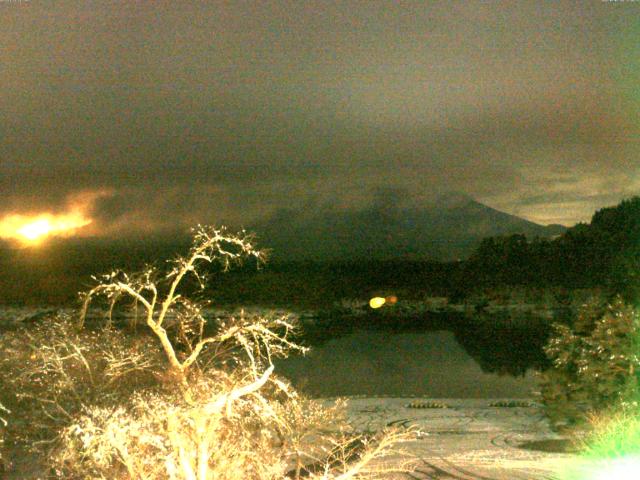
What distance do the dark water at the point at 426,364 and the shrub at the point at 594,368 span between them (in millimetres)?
12497

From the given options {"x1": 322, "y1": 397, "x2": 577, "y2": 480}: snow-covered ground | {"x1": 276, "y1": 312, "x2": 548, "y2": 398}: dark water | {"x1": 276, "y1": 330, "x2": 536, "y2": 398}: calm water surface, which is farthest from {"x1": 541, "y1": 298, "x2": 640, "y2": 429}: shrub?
{"x1": 276, "y1": 312, "x2": 548, "y2": 398}: dark water

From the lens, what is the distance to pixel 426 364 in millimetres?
53812

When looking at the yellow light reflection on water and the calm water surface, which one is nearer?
the calm water surface

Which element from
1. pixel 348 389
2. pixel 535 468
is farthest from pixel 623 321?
pixel 348 389

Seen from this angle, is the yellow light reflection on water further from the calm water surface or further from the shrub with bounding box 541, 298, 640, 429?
the shrub with bounding box 541, 298, 640, 429

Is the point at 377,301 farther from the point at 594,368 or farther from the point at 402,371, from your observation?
the point at 594,368

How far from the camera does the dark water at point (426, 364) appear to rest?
42281mm

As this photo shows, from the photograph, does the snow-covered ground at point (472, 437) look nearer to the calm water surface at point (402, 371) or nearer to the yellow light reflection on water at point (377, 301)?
the calm water surface at point (402, 371)

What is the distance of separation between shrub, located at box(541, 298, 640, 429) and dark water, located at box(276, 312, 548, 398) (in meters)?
12.5

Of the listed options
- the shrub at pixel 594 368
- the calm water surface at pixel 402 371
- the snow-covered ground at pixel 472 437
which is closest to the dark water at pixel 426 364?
the calm water surface at pixel 402 371

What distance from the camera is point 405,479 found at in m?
17.5

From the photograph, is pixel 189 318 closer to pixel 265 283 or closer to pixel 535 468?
pixel 535 468

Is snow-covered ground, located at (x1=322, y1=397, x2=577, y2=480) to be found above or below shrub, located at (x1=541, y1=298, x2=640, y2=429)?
below

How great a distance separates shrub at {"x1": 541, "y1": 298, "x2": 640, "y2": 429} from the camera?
22.0m
